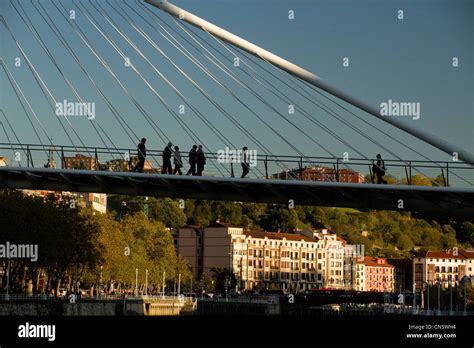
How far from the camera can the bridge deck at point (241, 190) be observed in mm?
52406

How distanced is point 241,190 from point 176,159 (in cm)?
274

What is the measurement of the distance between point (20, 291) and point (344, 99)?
5590cm

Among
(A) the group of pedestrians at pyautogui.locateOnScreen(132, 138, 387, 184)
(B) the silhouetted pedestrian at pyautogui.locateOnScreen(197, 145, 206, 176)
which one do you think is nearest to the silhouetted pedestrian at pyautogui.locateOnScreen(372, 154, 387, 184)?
(A) the group of pedestrians at pyautogui.locateOnScreen(132, 138, 387, 184)

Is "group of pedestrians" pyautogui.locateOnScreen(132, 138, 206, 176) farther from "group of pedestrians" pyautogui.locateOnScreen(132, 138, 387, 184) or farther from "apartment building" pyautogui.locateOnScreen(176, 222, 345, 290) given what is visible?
"apartment building" pyautogui.locateOnScreen(176, 222, 345, 290)

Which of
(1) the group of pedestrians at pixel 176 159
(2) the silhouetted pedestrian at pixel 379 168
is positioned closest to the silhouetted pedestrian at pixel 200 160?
(1) the group of pedestrians at pixel 176 159

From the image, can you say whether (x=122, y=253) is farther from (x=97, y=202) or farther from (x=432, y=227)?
(x=432, y=227)

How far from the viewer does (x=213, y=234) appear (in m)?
183

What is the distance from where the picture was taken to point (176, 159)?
172 feet

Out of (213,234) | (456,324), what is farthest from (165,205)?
(456,324)

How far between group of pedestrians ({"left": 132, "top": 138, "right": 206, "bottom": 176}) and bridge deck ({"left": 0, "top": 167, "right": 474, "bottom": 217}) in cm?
45

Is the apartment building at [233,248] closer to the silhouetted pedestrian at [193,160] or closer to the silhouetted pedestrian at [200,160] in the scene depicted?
the silhouetted pedestrian at [193,160]

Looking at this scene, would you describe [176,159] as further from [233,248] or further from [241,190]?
[233,248]

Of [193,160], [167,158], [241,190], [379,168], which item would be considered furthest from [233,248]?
[379,168]

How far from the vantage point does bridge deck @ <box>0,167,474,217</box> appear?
52.4 metres
